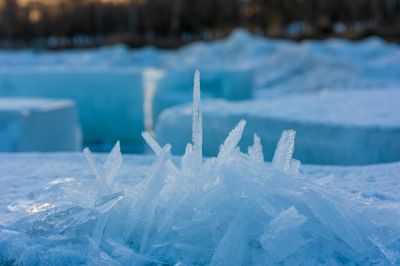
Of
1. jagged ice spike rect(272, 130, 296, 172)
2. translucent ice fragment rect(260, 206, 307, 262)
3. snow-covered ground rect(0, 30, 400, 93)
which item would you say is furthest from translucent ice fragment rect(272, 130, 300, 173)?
snow-covered ground rect(0, 30, 400, 93)

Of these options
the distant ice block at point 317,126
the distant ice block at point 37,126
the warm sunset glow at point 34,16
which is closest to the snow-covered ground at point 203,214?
the distant ice block at point 317,126

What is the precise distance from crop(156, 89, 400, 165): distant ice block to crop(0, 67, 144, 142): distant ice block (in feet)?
11.1

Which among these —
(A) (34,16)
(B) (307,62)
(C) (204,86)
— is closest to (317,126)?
(C) (204,86)

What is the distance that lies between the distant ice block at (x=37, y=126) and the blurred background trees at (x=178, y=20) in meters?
15.6

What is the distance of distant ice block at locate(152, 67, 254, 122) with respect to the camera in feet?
24.8

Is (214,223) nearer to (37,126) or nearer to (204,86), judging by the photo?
(37,126)

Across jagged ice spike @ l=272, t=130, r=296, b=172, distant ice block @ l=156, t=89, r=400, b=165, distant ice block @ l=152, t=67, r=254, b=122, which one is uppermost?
jagged ice spike @ l=272, t=130, r=296, b=172

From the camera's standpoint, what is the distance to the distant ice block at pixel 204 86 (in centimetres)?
757

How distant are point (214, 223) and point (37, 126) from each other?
3763 mm

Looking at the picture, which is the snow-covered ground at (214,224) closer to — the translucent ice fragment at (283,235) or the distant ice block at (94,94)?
the translucent ice fragment at (283,235)

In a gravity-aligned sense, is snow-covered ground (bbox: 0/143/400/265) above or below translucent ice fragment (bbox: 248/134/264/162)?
below

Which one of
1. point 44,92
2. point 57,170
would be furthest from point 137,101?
point 57,170

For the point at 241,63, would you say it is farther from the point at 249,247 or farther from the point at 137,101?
the point at 249,247

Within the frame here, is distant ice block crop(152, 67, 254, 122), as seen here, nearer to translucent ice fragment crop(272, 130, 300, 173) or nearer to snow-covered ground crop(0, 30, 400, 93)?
snow-covered ground crop(0, 30, 400, 93)
